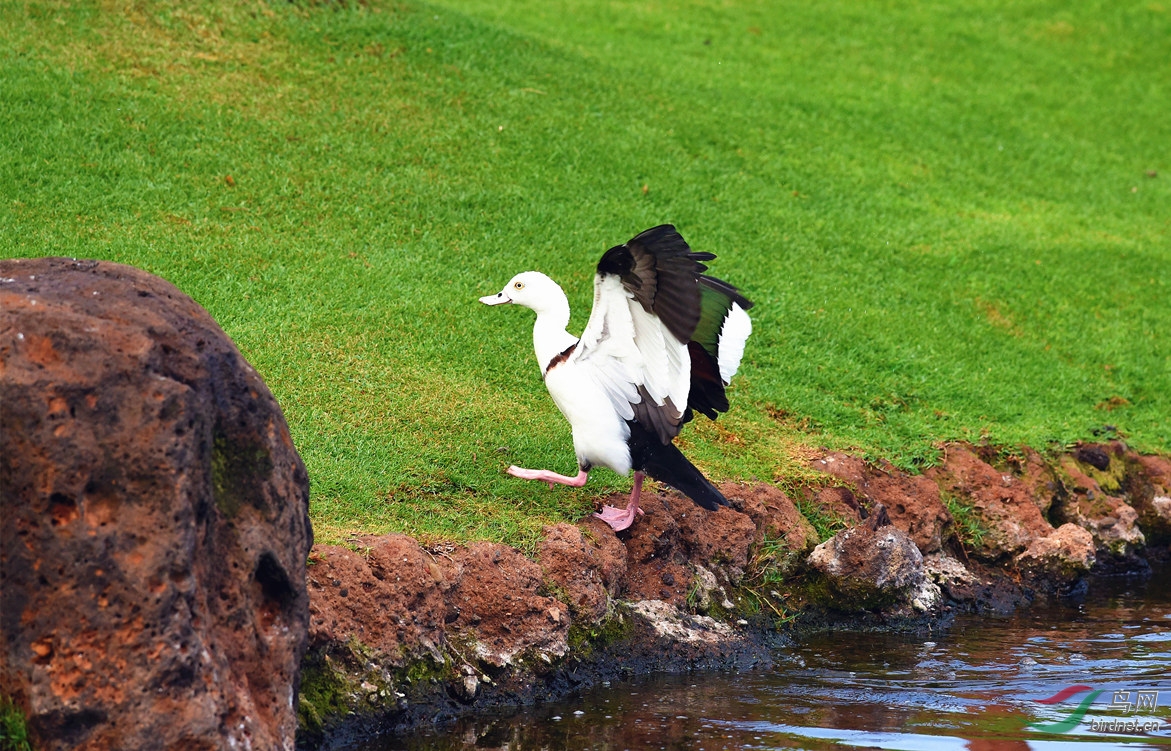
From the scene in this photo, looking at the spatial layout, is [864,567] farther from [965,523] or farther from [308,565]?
[308,565]

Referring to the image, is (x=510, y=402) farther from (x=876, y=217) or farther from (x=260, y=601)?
(x=876, y=217)

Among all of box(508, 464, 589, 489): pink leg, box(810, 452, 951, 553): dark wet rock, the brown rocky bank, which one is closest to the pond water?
the brown rocky bank

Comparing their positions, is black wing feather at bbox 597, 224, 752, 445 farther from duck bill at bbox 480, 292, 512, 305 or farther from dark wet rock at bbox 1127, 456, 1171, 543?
dark wet rock at bbox 1127, 456, 1171, 543

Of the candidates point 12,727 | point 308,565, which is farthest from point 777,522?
point 12,727

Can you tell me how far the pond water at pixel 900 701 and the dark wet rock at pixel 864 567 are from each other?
0.76ft

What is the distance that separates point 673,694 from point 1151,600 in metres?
4.08

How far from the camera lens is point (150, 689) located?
415 cm

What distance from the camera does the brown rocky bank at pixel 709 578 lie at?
19.0 feet

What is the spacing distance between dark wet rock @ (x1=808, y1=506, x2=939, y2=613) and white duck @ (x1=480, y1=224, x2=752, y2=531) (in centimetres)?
122

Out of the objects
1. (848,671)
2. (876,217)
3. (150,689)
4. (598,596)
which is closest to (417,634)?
(598,596)

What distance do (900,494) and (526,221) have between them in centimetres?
435

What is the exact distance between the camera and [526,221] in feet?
36.5

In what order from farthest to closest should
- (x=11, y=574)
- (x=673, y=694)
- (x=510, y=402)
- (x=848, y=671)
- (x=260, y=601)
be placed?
(x=510, y=402) < (x=848, y=671) < (x=673, y=694) < (x=260, y=601) < (x=11, y=574)

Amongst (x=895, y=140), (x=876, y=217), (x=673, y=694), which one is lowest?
(x=673, y=694)
